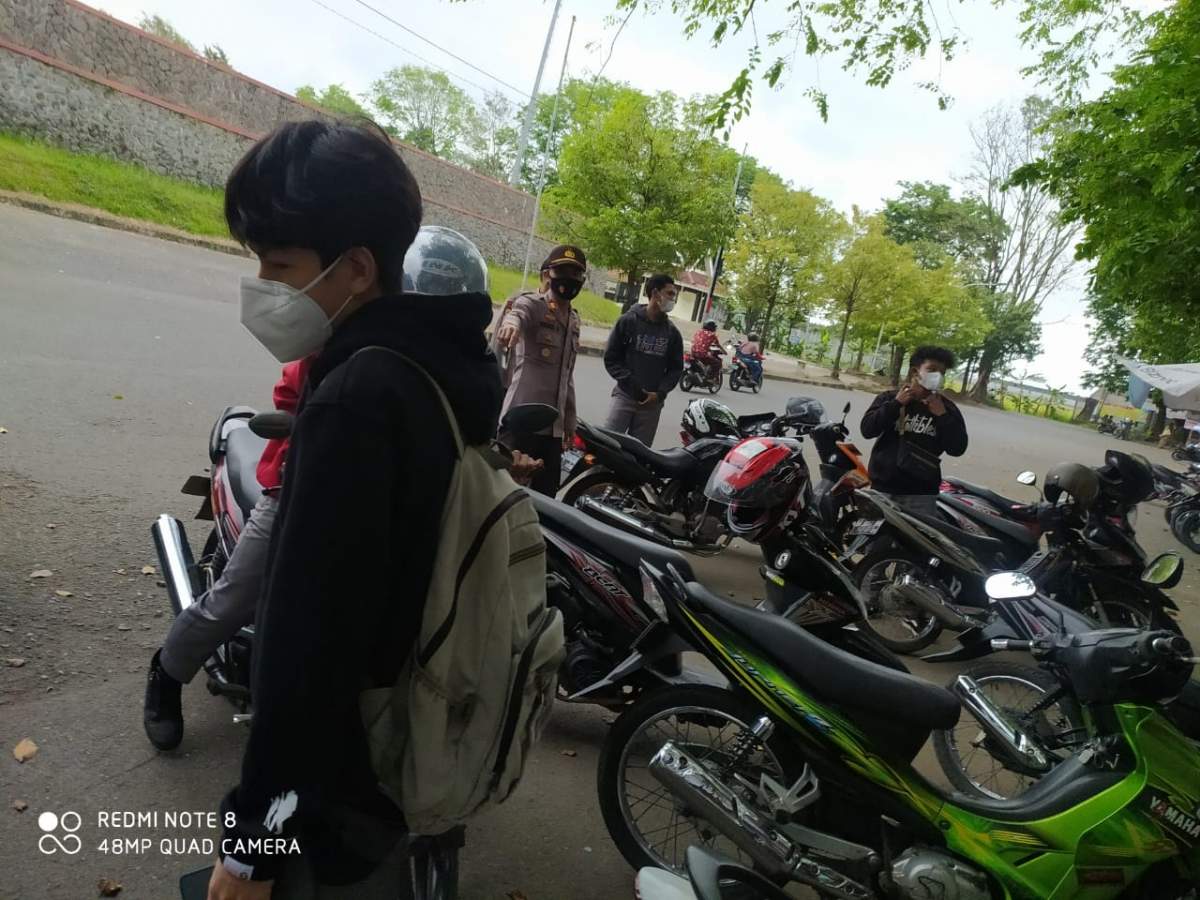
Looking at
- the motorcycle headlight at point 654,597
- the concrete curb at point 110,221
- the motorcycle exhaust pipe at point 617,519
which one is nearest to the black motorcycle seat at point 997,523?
the motorcycle exhaust pipe at point 617,519

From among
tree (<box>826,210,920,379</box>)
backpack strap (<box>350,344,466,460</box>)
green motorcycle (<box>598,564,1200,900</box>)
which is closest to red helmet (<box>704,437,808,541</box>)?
green motorcycle (<box>598,564,1200,900</box>)

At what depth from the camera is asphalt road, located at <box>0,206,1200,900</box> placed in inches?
85.0

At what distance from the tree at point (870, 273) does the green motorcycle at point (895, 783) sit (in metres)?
28.3

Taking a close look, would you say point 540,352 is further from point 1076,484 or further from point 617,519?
point 1076,484

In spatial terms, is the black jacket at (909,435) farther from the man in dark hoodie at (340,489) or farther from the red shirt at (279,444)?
the man in dark hoodie at (340,489)

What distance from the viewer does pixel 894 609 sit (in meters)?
4.72

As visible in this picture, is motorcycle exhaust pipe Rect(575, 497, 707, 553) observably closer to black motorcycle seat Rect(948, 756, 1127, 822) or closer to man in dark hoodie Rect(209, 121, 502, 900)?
black motorcycle seat Rect(948, 756, 1127, 822)

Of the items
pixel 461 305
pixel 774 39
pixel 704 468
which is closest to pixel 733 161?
pixel 774 39

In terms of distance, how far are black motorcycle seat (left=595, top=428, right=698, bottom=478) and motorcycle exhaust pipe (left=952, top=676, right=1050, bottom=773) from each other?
260 cm

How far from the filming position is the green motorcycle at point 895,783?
81.9 inches

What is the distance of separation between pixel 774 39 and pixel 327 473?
631 cm

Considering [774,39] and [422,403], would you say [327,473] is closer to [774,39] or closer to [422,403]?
[422,403]

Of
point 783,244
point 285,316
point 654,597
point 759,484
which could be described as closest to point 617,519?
point 759,484

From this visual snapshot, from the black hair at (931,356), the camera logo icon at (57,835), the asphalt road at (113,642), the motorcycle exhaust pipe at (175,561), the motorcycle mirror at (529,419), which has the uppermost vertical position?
the black hair at (931,356)
